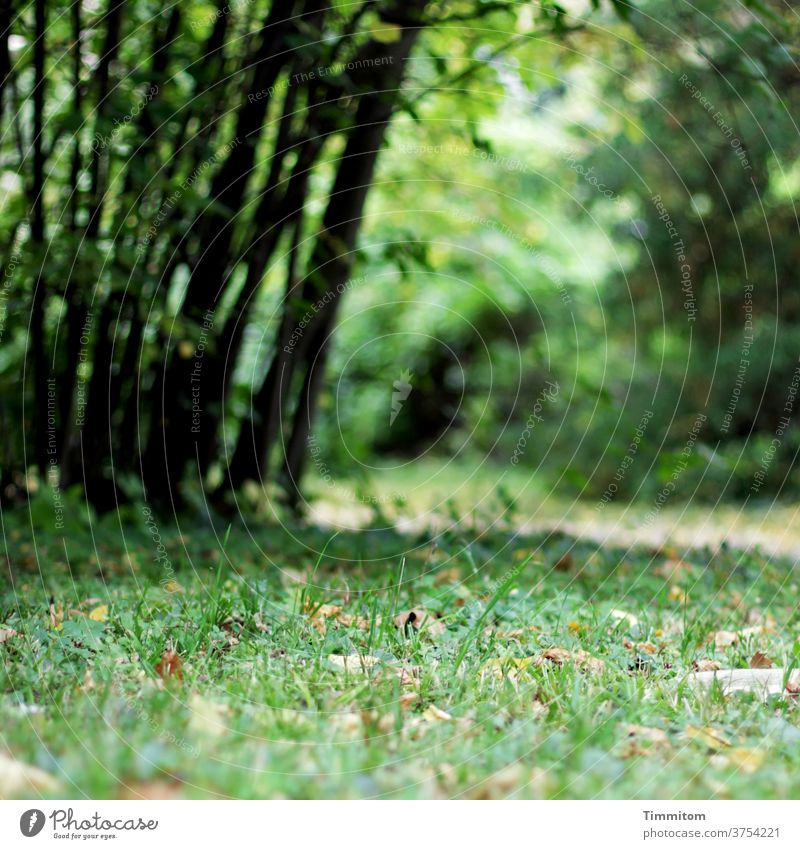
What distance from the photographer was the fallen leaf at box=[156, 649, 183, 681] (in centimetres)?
208

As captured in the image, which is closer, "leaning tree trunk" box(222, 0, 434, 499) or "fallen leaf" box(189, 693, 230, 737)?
"fallen leaf" box(189, 693, 230, 737)

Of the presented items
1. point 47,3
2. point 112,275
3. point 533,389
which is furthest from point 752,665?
point 533,389

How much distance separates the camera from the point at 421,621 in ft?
8.41

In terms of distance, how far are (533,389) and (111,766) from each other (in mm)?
9232

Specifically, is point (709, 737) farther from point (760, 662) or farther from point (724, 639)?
point (724, 639)

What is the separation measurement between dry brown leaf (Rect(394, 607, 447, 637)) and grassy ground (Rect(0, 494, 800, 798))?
0.4 inches

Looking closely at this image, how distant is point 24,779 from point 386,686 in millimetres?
771

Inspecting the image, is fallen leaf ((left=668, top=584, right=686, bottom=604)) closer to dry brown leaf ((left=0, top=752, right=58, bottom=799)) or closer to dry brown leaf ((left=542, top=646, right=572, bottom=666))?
dry brown leaf ((left=542, top=646, right=572, bottom=666))

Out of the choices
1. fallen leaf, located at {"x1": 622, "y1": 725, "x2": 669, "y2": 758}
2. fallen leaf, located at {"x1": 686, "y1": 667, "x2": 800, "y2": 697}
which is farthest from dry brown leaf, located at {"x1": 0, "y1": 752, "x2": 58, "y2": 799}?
fallen leaf, located at {"x1": 686, "y1": 667, "x2": 800, "y2": 697}

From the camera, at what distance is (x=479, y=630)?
2.38 metres

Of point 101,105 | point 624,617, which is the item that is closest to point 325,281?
point 101,105

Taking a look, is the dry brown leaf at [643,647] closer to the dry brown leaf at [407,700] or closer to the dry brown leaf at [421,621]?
the dry brown leaf at [421,621]

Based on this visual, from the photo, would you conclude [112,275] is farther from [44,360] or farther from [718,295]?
[718,295]

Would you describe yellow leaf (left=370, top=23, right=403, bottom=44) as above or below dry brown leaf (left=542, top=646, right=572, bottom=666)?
above
